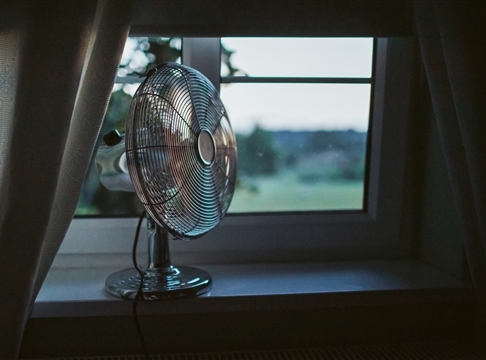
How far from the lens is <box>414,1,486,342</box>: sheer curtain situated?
1.10 meters

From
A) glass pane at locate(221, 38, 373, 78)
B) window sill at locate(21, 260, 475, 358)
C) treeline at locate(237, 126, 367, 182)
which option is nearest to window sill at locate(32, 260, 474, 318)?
window sill at locate(21, 260, 475, 358)

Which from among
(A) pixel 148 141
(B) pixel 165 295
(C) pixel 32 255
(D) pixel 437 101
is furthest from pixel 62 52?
(D) pixel 437 101

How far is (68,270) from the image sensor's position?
1.37 meters

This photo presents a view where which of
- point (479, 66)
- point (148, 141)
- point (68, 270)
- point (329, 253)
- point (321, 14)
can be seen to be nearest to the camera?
point (148, 141)

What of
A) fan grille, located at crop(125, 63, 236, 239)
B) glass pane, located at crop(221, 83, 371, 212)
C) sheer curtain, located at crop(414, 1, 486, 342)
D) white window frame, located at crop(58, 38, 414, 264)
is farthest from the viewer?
glass pane, located at crop(221, 83, 371, 212)

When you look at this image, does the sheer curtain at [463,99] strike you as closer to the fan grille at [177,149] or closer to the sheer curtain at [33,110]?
the fan grille at [177,149]

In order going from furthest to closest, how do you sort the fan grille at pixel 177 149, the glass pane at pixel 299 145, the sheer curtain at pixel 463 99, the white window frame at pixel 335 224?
1. the glass pane at pixel 299 145
2. the white window frame at pixel 335 224
3. the sheer curtain at pixel 463 99
4. the fan grille at pixel 177 149

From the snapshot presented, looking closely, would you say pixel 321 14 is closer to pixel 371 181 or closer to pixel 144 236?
pixel 371 181

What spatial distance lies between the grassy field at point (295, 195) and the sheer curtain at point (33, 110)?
62cm

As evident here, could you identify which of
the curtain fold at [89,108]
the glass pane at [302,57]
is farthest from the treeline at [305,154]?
the curtain fold at [89,108]

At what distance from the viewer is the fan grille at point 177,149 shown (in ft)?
3.08

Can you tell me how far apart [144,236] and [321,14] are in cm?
69

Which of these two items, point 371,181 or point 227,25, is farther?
point 371,181

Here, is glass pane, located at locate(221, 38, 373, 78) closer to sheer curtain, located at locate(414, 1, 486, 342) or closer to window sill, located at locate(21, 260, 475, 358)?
sheer curtain, located at locate(414, 1, 486, 342)
